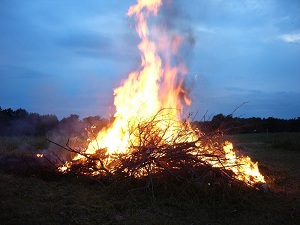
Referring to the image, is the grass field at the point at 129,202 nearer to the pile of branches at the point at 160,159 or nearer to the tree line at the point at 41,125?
the pile of branches at the point at 160,159

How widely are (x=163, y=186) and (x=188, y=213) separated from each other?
872 millimetres

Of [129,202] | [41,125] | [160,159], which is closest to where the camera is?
[129,202]

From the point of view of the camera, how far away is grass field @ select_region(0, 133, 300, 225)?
5184 mm

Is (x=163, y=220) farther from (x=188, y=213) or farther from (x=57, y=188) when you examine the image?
(x=57, y=188)

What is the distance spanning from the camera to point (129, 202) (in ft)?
19.3

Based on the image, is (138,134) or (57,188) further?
(138,134)

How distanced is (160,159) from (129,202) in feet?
4.04

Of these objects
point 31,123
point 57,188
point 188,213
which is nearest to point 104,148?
point 57,188

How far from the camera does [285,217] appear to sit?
587 centimetres

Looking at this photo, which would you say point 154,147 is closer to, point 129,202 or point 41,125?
point 129,202

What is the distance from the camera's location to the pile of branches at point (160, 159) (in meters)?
6.70

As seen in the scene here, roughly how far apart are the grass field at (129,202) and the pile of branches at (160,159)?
231mm

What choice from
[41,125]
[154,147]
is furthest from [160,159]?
[41,125]

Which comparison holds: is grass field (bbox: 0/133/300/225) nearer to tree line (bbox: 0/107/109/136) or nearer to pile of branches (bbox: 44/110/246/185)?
pile of branches (bbox: 44/110/246/185)
